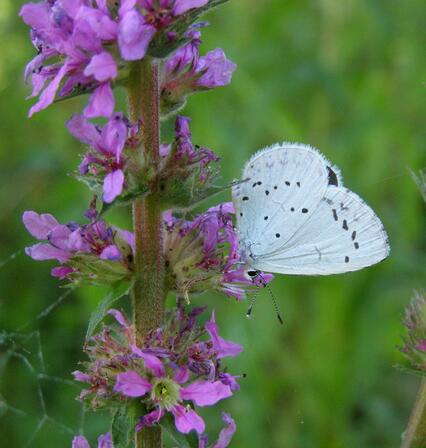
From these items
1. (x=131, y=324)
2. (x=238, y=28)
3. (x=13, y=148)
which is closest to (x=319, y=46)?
(x=238, y=28)

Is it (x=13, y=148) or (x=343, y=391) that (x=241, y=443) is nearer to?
(x=343, y=391)

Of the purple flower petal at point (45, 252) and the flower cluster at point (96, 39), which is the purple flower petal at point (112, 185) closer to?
the flower cluster at point (96, 39)

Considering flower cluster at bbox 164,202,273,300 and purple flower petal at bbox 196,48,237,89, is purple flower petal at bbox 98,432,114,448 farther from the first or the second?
purple flower petal at bbox 196,48,237,89

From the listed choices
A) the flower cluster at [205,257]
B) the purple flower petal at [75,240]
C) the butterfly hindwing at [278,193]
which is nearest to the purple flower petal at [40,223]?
the purple flower petal at [75,240]

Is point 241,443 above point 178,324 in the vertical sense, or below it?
below

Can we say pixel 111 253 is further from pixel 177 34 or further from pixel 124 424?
pixel 177 34

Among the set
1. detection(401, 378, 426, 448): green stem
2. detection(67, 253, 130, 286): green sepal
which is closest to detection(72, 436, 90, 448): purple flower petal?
detection(67, 253, 130, 286): green sepal
